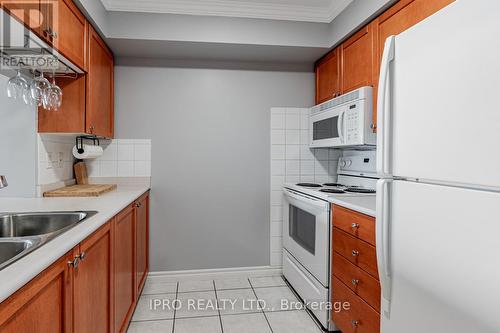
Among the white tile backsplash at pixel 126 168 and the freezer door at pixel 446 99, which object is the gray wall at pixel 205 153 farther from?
the freezer door at pixel 446 99

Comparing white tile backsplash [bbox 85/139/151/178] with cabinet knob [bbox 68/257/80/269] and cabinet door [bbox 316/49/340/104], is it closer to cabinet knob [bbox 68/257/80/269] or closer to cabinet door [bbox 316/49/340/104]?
cabinet door [bbox 316/49/340/104]

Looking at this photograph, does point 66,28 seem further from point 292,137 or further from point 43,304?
point 292,137

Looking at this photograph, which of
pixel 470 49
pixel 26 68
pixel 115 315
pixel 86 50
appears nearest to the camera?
pixel 470 49

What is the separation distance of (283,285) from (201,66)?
7.15 feet

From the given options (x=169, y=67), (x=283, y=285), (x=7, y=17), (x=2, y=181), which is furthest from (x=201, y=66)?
(x=283, y=285)

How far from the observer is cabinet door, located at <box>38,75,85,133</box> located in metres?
2.12

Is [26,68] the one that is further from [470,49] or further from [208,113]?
[470,49]

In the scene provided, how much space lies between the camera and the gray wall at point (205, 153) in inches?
117

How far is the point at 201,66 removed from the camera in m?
3.02

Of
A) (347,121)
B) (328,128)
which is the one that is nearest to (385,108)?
(347,121)

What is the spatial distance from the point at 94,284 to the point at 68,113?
129 cm

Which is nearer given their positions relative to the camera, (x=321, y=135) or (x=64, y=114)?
(x=64, y=114)

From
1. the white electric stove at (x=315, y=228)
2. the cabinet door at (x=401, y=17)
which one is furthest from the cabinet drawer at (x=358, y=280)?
the cabinet door at (x=401, y=17)

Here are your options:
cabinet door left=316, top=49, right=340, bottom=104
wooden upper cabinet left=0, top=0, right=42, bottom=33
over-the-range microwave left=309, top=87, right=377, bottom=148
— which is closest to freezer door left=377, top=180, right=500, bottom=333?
over-the-range microwave left=309, top=87, right=377, bottom=148
